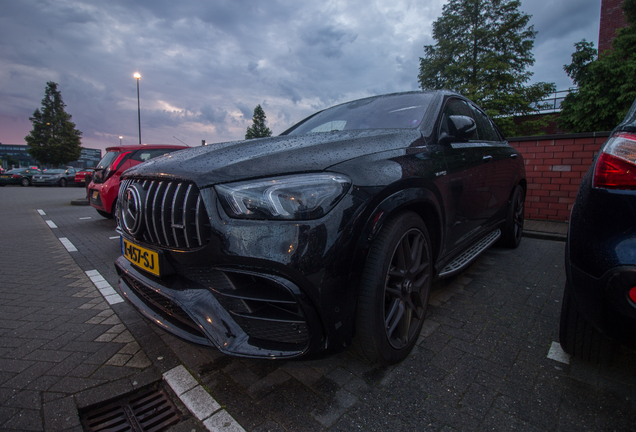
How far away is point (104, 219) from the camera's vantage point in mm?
7586

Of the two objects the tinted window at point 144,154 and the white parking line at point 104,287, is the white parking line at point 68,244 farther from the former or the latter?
the tinted window at point 144,154

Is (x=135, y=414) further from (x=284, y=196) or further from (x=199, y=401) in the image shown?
(x=284, y=196)

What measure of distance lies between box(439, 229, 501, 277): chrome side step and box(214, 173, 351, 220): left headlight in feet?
4.19

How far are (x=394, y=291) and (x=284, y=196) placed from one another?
85 centimetres

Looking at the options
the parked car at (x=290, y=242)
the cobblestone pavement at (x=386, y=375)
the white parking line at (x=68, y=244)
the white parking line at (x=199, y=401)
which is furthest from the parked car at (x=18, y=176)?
the white parking line at (x=199, y=401)

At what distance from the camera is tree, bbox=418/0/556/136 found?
68.9 ft

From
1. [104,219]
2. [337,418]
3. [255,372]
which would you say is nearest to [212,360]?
[255,372]

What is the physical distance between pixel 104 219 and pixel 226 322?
7.76 metres

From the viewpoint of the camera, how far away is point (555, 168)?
5750 mm

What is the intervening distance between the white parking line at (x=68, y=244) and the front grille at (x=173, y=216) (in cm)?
405

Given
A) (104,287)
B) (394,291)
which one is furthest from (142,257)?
(104,287)

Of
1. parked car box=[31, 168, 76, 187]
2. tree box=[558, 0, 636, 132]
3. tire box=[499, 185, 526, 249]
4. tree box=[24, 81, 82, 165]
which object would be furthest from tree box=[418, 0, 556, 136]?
tree box=[24, 81, 82, 165]

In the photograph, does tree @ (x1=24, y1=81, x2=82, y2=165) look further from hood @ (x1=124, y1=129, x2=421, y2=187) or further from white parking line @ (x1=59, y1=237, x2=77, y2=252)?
hood @ (x1=124, y1=129, x2=421, y2=187)

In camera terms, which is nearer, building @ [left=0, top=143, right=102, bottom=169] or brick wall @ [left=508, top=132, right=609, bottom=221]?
brick wall @ [left=508, top=132, right=609, bottom=221]
